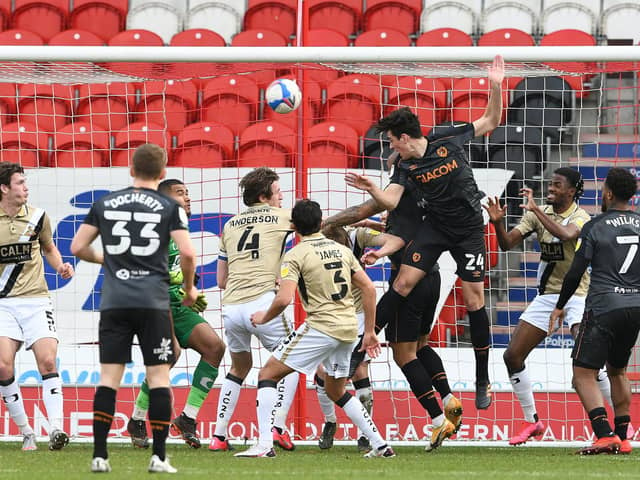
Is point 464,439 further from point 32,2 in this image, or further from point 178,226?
point 32,2

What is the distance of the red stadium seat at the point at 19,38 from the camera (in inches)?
571

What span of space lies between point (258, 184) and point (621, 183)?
8.92ft

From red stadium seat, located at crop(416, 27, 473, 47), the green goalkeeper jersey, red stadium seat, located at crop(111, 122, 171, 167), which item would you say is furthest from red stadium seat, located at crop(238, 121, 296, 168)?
the green goalkeeper jersey

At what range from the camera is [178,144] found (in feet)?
39.3

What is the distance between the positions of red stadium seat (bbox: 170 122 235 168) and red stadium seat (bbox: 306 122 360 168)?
0.95 metres

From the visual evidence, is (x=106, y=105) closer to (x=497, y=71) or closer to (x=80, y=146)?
(x=80, y=146)

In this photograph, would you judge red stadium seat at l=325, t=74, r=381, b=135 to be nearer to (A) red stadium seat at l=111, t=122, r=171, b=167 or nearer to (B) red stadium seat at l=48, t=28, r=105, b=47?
(A) red stadium seat at l=111, t=122, r=171, b=167

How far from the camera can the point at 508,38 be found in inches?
551

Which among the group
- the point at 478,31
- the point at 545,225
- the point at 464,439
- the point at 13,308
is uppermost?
the point at 478,31

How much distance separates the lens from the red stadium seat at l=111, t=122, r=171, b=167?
11.6 m

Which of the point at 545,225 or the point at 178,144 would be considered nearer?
the point at 545,225

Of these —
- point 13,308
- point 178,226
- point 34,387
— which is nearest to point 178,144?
point 34,387

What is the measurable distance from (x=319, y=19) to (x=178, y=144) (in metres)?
4.00

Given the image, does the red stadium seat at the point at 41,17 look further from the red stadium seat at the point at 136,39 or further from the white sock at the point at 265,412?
the white sock at the point at 265,412
